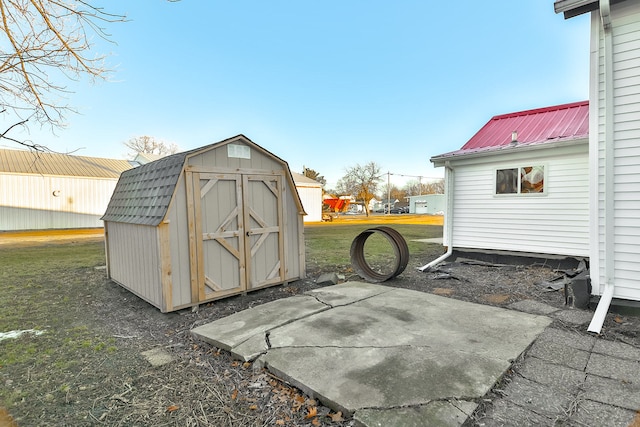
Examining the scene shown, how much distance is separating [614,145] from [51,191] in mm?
24992

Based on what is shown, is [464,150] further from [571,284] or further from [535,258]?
[571,284]

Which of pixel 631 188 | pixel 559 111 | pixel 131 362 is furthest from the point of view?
pixel 559 111

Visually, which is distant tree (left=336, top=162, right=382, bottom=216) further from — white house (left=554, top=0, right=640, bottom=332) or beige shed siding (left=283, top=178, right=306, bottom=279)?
white house (left=554, top=0, right=640, bottom=332)

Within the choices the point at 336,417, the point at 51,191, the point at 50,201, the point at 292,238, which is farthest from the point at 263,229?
the point at 50,201

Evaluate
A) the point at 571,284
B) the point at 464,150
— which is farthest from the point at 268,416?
the point at 464,150

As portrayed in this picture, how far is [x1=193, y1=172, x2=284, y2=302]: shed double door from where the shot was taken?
15.0 feet

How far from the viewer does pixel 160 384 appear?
2535mm

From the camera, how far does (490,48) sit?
416 inches

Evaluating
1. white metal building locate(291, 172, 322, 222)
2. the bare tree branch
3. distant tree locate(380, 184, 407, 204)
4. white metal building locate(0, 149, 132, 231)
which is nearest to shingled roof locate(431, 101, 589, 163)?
the bare tree branch

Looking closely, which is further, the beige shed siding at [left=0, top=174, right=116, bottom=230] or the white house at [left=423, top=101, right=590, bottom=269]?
the beige shed siding at [left=0, top=174, right=116, bottom=230]

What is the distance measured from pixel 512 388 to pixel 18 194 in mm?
24554

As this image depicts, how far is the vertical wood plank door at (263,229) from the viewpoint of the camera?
514 cm

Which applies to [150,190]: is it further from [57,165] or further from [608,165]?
[57,165]

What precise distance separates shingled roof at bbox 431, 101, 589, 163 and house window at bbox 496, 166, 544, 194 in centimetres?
62
